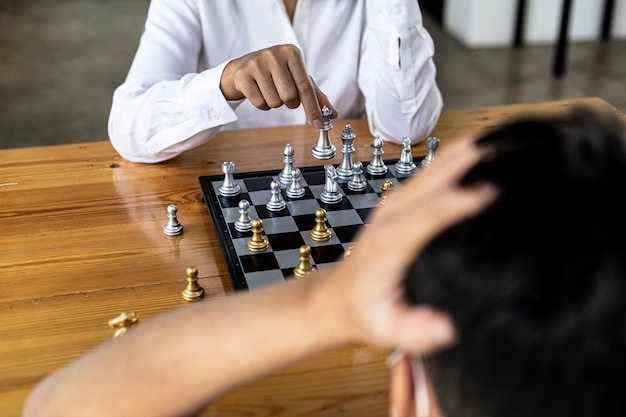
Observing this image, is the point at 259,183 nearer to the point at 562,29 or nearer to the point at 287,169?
the point at 287,169

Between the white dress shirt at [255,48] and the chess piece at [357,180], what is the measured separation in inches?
10.6

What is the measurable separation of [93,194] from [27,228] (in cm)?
16

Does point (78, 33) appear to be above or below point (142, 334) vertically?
below

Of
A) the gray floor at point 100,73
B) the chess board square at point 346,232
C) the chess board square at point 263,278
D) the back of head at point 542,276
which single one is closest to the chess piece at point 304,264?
the chess board square at point 263,278

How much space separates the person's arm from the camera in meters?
0.56

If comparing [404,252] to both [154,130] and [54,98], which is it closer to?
[154,130]

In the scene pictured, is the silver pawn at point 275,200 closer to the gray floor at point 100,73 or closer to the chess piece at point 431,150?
the chess piece at point 431,150

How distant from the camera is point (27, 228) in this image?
1.32 metres

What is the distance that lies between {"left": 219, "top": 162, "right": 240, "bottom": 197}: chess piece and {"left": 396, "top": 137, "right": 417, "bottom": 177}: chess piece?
32 centimetres

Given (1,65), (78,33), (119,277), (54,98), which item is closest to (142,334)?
(119,277)

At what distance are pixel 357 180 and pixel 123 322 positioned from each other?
0.60 meters

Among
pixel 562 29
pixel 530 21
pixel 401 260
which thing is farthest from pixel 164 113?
pixel 530 21

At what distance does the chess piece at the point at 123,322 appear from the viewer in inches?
38.7

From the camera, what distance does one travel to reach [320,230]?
1249 millimetres
